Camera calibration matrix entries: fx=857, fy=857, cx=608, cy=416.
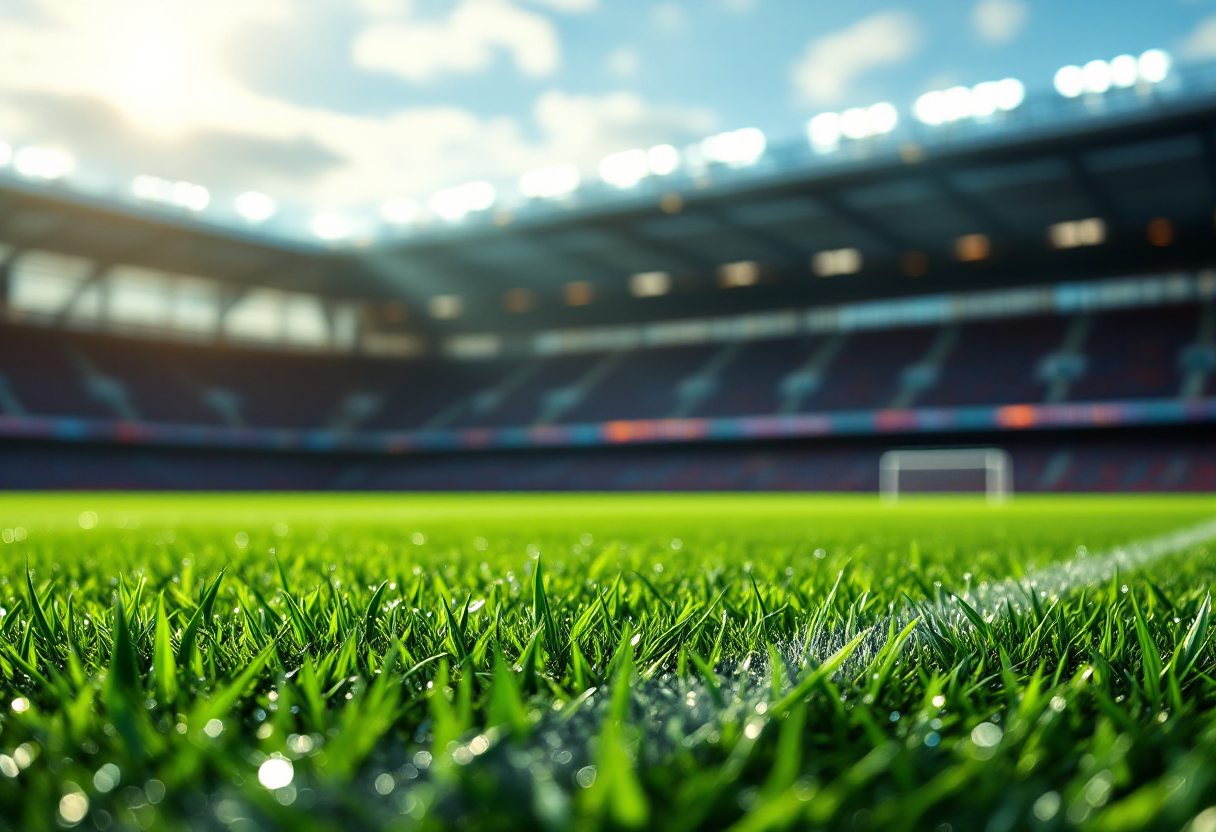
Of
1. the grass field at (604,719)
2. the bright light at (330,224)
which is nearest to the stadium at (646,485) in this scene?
the grass field at (604,719)

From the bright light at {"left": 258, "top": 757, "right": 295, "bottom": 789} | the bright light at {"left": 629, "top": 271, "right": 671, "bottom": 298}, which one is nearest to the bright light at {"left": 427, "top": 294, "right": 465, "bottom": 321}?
the bright light at {"left": 629, "top": 271, "right": 671, "bottom": 298}

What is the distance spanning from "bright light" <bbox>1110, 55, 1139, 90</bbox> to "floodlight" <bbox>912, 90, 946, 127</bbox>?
4.02 meters

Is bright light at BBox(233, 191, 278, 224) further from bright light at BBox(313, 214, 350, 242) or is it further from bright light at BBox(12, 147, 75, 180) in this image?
bright light at BBox(12, 147, 75, 180)

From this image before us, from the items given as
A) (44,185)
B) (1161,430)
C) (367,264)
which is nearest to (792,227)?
(1161,430)

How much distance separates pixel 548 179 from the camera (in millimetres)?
30016

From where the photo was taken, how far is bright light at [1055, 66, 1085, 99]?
21.2 m

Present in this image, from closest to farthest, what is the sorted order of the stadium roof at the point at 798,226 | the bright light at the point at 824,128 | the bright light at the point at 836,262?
the stadium roof at the point at 798,226, the bright light at the point at 824,128, the bright light at the point at 836,262

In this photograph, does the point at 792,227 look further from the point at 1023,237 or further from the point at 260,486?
the point at 260,486

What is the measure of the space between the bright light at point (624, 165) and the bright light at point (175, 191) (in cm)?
1459

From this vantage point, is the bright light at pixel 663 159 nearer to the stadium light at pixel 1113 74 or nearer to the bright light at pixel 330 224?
the stadium light at pixel 1113 74

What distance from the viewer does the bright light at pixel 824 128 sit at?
24328 mm

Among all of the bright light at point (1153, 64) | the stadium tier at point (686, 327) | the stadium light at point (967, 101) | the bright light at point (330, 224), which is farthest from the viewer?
the bright light at point (330, 224)

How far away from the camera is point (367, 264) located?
3141 centimetres

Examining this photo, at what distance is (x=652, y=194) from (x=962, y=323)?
13955mm
